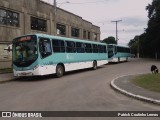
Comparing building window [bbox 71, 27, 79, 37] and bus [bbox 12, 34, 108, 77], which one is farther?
building window [bbox 71, 27, 79, 37]

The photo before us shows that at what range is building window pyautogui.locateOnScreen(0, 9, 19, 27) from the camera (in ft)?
94.1

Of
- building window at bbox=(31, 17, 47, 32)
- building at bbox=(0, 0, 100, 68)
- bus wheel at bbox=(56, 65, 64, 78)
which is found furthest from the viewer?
building window at bbox=(31, 17, 47, 32)

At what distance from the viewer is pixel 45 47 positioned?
62.5ft

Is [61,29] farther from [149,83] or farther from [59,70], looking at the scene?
[149,83]

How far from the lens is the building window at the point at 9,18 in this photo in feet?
94.1

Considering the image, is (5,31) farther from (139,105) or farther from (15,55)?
(139,105)

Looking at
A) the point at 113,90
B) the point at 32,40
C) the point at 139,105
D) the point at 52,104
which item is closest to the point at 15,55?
the point at 32,40

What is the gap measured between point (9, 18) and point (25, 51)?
40.3 feet

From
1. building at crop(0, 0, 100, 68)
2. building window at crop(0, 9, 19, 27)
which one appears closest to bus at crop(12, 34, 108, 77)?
building at crop(0, 0, 100, 68)

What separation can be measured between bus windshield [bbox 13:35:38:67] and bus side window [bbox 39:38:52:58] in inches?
17.8

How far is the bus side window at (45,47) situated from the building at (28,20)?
764cm

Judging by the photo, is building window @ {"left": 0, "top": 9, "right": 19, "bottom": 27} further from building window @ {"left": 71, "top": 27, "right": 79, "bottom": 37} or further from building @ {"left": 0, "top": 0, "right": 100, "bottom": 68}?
building window @ {"left": 71, "top": 27, "right": 79, "bottom": 37}

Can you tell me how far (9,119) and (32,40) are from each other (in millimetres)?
11135

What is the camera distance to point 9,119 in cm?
791
